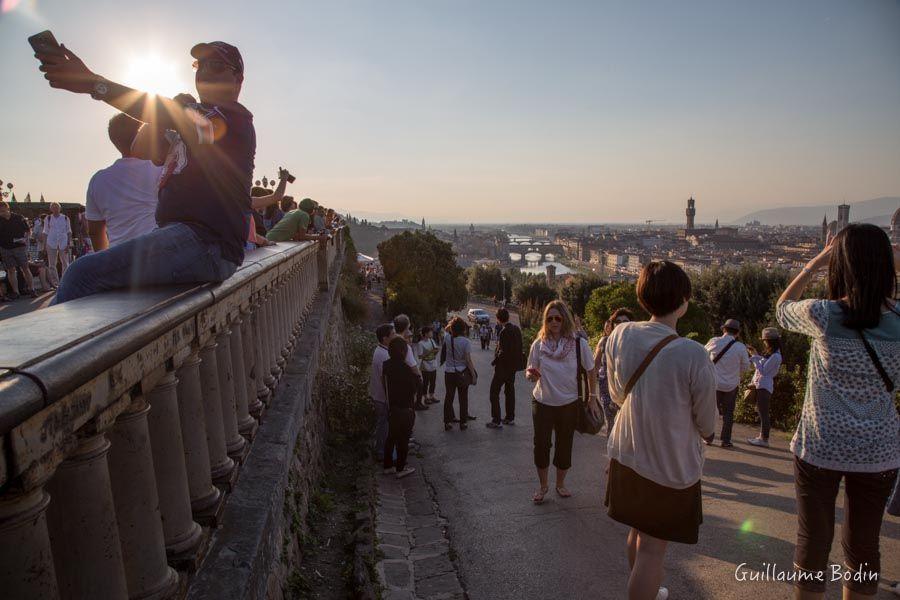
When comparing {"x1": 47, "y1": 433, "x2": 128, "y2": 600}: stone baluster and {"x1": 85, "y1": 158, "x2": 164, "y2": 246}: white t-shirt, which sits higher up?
{"x1": 85, "y1": 158, "x2": 164, "y2": 246}: white t-shirt

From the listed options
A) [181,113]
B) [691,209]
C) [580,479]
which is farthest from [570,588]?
[691,209]

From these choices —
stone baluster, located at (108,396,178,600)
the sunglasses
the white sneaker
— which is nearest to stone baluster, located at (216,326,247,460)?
stone baluster, located at (108,396,178,600)

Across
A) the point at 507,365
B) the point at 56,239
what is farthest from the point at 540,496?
the point at 56,239

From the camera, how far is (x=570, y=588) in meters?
3.88

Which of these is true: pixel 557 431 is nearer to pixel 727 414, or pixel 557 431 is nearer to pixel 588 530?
pixel 588 530

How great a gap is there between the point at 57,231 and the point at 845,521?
11316 millimetres

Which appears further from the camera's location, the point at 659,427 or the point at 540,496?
the point at 540,496

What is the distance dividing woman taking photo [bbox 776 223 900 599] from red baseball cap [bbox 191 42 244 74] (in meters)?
3.05

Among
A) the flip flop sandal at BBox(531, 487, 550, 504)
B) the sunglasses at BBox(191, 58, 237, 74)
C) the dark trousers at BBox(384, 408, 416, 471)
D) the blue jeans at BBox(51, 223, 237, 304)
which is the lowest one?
the flip flop sandal at BBox(531, 487, 550, 504)

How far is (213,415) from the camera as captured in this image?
258 centimetres

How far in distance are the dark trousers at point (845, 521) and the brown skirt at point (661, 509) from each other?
0.56m

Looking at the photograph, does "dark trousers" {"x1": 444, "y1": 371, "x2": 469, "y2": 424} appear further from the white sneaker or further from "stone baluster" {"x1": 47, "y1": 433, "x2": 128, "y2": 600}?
"stone baluster" {"x1": 47, "y1": 433, "x2": 128, "y2": 600}

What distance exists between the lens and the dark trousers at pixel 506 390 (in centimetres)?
823

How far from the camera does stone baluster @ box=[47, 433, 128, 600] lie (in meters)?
1.40
